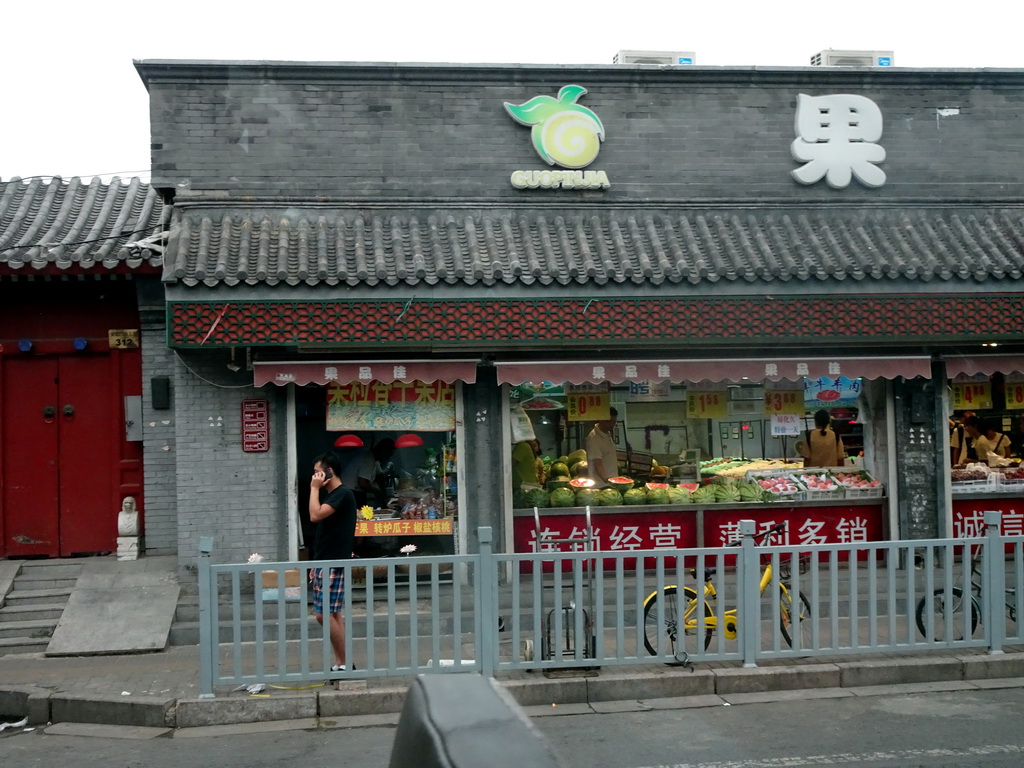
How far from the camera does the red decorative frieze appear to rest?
32.2 feet

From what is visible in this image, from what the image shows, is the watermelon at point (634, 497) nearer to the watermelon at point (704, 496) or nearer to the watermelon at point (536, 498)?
the watermelon at point (704, 496)

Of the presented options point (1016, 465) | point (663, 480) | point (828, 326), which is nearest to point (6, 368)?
point (663, 480)

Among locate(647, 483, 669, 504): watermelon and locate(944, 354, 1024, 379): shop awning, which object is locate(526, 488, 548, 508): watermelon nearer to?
locate(647, 483, 669, 504): watermelon

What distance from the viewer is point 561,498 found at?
11242mm

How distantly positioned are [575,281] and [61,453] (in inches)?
239

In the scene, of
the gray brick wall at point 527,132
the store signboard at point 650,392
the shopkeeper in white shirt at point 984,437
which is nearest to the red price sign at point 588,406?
the store signboard at point 650,392

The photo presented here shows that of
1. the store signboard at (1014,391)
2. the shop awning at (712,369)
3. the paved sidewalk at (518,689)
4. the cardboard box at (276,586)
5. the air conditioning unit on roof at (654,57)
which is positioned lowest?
the paved sidewalk at (518,689)

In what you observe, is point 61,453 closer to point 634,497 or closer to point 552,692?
point 634,497

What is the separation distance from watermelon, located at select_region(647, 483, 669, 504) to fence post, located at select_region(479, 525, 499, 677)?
3.90m

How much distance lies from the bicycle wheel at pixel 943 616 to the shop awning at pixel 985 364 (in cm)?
271

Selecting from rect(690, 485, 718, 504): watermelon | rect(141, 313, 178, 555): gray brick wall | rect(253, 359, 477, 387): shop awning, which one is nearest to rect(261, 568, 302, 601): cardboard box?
rect(141, 313, 178, 555): gray brick wall

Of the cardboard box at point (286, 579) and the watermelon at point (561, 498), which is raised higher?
the watermelon at point (561, 498)

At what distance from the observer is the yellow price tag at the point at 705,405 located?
11.8m

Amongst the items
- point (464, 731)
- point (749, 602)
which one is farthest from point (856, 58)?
point (464, 731)
